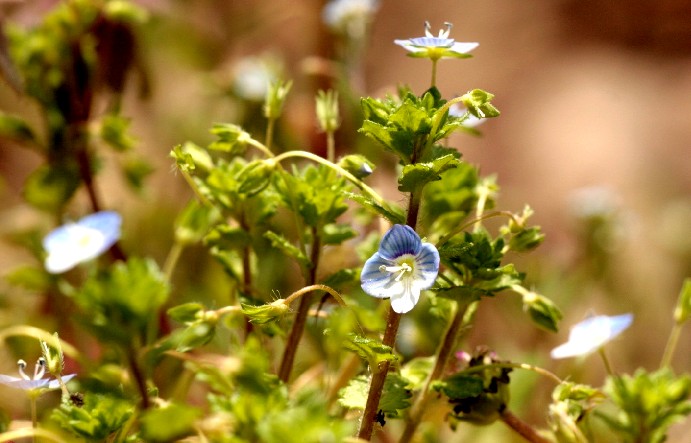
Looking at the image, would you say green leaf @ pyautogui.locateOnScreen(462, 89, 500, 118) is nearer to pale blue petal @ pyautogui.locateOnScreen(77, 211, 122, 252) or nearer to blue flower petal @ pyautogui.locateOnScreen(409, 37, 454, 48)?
blue flower petal @ pyautogui.locateOnScreen(409, 37, 454, 48)

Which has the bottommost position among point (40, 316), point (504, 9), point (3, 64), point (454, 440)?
point (454, 440)

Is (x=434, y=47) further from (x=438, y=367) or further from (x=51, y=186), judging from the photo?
(x=51, y=186)

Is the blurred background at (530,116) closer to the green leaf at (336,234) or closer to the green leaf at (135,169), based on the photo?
the green leaf at (135,169)

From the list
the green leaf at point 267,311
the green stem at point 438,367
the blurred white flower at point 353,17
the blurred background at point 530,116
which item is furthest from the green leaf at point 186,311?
the blurred white flower at point 353,17

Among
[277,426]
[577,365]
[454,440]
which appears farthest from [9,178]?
[277,426]

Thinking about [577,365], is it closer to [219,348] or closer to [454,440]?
[454,440]

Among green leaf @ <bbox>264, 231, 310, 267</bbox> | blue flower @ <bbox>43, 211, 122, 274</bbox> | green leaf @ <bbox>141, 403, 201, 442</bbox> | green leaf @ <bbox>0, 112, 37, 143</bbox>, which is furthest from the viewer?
green leaf @ <bbox>0, 112, 37, 143</bbox>

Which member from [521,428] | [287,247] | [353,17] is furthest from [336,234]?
[353,17]

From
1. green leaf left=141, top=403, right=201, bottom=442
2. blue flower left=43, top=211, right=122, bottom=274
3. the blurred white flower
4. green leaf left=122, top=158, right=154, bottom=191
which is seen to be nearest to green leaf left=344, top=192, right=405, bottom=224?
green leaf left=141, top=403, right=201, bottom=442
